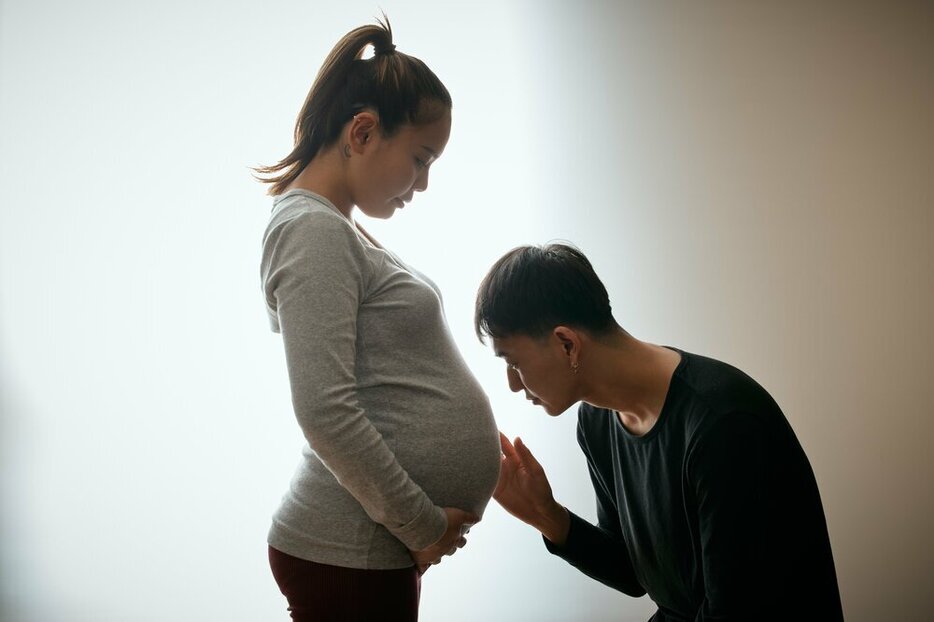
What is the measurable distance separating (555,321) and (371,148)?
33 cm

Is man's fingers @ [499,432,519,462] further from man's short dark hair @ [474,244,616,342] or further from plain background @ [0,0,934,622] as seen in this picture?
plain background @ [0,0,934,622]

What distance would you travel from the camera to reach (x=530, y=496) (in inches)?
49.6

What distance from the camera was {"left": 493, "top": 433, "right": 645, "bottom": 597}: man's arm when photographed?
125 centimetres

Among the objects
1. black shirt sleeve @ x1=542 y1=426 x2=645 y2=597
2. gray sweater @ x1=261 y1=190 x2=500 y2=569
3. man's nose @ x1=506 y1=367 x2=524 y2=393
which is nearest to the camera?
gray sweater @ x1=261 y1=190 x2=500 y2=569

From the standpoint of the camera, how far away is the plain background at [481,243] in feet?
6.43

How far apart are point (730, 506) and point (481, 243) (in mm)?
1131

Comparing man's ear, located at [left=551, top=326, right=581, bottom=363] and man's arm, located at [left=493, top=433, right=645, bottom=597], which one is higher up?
man's ear, located at [left=551, top=326, right=581, bottom=363]

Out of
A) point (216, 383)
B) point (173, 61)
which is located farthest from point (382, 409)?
point (173, 61)

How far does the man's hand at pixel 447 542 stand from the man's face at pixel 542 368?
0.21 metres

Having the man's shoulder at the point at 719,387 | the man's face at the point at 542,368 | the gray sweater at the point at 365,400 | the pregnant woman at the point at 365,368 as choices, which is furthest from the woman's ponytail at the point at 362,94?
the man's shoulder at the point at 719,387

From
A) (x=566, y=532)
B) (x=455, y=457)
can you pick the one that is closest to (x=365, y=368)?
(x=455, y=457)

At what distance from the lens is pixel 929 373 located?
6.65 ft

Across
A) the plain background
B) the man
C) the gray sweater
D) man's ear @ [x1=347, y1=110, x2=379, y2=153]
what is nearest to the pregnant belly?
the gray sweater

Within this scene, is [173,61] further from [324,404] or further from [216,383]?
[324,404]
